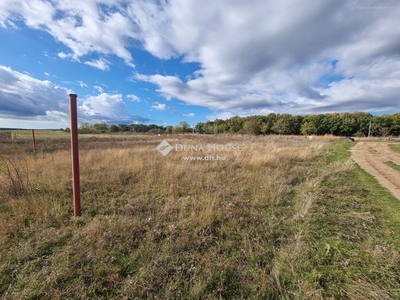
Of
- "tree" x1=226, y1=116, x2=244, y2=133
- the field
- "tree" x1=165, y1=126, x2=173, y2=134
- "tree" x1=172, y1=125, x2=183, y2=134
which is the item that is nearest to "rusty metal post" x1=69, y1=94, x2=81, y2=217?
the field

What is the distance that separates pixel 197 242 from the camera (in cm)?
255

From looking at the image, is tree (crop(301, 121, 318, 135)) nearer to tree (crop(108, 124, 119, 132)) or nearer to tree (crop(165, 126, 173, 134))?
tree (crop(165, 126, 173, 134))

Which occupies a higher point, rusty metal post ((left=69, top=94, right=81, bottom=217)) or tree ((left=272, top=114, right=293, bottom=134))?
tree ((left=272, top=114, right=293, bottom=134))

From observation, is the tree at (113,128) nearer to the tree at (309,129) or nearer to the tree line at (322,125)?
the tree line at (322,125)

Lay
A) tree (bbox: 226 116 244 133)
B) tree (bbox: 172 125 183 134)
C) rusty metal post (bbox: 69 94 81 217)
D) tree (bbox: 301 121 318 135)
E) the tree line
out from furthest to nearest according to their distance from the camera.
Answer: tree (bbox: 172 125 183 134), tree (bbox: 226 116 244 133), tree (bbox: 301 121 318 135), the tree line, rusty metal post (bbox: 69 94 81 217)

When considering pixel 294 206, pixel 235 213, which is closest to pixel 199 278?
pixel 235 213

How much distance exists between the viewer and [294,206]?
381cm

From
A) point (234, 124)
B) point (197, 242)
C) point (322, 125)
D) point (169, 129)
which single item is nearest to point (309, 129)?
point (322, 125)

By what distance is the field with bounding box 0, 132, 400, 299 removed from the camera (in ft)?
6.08

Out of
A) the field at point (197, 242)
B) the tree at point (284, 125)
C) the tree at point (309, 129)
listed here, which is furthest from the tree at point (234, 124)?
the field at point (197, 242)

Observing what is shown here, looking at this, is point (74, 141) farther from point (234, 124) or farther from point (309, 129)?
point (234, 124)

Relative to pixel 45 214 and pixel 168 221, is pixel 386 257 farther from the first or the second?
pixel 45 214

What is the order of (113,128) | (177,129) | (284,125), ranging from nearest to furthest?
(284,125) < (177,129) < (113,128)

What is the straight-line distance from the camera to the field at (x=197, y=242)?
1853 millimetres
